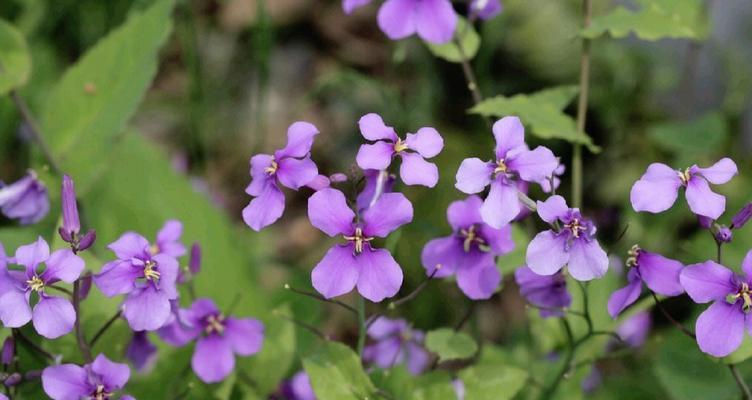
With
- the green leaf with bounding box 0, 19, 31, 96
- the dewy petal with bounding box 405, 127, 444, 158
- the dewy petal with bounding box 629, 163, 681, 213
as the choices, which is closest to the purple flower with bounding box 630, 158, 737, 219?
the dewy petal with bounding box 629, 163, 681, 213

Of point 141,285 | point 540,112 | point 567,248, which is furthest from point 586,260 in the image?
point 141,285

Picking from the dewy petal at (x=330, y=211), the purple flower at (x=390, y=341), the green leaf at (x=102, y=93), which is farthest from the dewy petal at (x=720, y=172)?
the green leaf at (x=102, y=93)

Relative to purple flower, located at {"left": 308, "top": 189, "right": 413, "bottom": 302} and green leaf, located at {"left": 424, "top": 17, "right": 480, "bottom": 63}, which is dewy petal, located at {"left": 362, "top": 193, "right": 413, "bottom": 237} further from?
green leaf, located at {"left": 424, "top": 17, "right": 480, "bottom": 63}

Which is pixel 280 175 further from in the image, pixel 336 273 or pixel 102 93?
pixel 102 93

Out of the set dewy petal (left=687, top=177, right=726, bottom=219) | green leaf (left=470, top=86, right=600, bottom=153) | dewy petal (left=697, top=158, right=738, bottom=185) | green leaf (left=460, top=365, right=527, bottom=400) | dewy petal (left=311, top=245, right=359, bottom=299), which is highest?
dewy petal (left=697, top=158, right=738, bottom=185)

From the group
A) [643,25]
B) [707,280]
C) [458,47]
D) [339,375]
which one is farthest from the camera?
[458,47]

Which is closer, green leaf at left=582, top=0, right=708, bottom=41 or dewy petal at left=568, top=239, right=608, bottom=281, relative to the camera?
dewy petal at left=568, top=239, right=608, bottom=281
